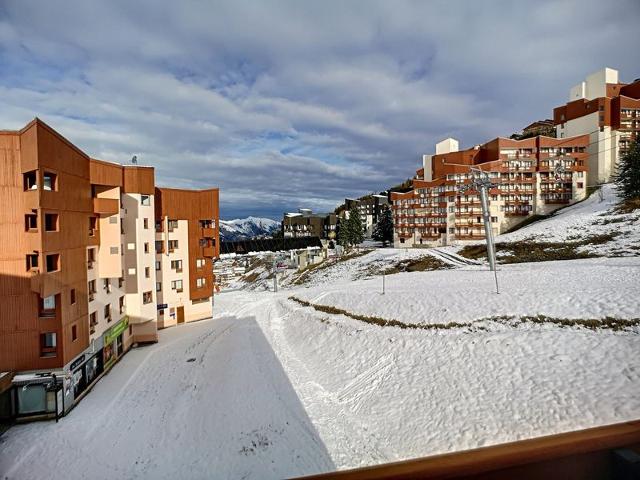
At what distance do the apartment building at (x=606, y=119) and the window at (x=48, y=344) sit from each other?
90.3 m

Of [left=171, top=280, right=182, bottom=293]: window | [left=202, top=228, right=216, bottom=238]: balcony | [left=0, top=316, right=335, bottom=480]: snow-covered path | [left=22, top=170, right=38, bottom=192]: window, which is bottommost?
[left=0, top=316, right=335, bottom=480]: snow-covered path

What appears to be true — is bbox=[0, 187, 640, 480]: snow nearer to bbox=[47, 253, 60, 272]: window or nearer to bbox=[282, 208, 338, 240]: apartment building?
bbox=[47, 253, 60, 272]: window

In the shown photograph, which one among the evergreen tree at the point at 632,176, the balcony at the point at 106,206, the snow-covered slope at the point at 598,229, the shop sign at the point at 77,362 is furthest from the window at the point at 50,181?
the evergreen tree at the point at 632,176

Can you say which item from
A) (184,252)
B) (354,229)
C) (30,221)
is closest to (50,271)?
(30,221)

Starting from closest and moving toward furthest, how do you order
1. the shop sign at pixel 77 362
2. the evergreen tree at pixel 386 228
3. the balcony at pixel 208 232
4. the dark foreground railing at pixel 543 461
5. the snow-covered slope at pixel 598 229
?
the dark foreground railing at pixel 543 461, the shop sign at pixel 77 362, the balcony at pixel 208 232, the snow-covered slope at pixel 598 229, the evergreen tree at pixel 386 228

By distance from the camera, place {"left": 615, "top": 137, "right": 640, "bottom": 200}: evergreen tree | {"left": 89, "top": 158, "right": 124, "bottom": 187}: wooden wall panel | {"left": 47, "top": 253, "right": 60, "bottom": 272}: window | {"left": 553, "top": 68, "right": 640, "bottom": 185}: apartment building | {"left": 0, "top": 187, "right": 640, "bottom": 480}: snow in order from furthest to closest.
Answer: {"left": 553, "top": 68, "right": 640, "bottom": 185}: apartment building < {"left": 615, "top": 137, "right": 640, "bottom": 200}: evergreen tree < {"left": 89, "top": 158, "right": 124, "bottom": 187}: wooden wall panel < {"left": 47, "top": 253, "right": 60, "bottom": 272}: window < {"left": 0, "top": 187, "right": 640, "bottom": 480}: snow

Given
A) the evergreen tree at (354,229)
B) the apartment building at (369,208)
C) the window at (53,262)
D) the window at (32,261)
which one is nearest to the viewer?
the window at (32,261)

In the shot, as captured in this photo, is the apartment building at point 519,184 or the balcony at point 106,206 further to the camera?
the apartment building at point 519,184

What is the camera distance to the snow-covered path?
13180 mm

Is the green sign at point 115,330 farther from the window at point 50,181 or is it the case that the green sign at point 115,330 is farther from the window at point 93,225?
the window at point 50,181

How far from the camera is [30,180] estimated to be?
1738 centimetres

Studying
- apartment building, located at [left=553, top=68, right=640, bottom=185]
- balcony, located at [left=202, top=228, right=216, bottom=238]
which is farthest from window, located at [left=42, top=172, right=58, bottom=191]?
apartment building, located at [left=553, top=68, right=640, bottom=185]

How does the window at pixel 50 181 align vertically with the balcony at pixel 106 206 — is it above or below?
above

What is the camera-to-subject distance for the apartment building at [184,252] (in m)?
32.4
